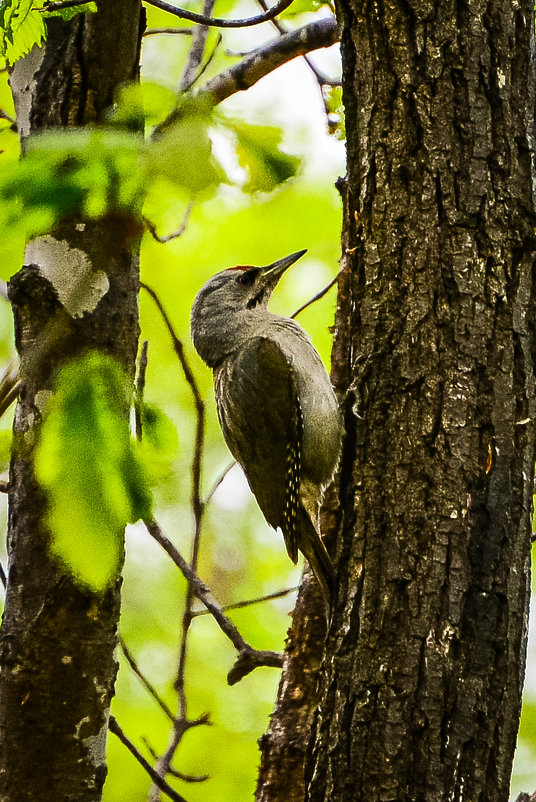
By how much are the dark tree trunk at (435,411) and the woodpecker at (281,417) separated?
122 cm

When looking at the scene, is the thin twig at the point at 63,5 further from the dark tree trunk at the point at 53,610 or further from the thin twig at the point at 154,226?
the dark tree trunk at the point at 53,610

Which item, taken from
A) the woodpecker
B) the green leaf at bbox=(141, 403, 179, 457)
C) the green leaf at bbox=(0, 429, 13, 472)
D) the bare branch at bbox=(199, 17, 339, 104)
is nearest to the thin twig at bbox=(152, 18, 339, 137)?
the bare branch at bbox=(199, 17, 339, 104)

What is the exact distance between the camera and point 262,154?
4.87 ft

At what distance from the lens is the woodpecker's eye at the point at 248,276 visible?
5.02 meters

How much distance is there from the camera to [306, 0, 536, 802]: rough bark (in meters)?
2.51

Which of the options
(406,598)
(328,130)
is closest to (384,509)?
(406,598)

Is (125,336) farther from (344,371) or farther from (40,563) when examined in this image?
(344,371)

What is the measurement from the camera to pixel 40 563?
307 cm

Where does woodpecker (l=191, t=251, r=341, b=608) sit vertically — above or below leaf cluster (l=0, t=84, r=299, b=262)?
above

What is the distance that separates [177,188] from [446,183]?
1663mm

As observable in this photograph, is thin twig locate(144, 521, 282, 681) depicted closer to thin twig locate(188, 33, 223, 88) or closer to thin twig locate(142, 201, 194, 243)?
thin twig locate(142, 201, 194, 243)

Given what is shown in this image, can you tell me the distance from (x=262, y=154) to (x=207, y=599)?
2.35 meters

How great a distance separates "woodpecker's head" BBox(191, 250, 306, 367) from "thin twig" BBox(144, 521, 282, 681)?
1710mm

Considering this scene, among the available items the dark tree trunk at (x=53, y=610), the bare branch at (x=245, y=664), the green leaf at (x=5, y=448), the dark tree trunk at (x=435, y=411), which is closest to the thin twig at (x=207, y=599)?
the bare branch at (x=245, y=664)
